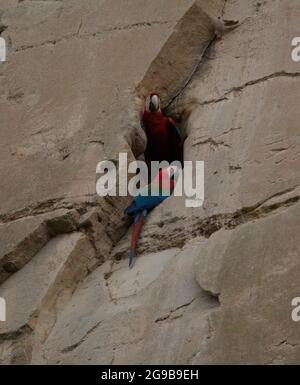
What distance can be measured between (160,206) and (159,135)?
0.93 meters

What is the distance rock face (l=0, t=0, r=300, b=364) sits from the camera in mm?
4602

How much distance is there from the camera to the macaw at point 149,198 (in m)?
5.30

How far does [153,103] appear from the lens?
5906 mm

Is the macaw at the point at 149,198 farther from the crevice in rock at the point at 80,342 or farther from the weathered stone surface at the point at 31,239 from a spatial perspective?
the crevice in rock at the point at 80,342

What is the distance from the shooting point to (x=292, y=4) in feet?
19.4

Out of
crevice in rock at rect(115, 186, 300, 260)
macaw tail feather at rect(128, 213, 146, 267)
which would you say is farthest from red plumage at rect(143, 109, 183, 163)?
crevice in rock at rect(115, 186, 300, 260)

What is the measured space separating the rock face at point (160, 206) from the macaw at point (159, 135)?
92 mm

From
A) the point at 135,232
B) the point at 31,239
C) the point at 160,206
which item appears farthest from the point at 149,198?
the point at 31,239

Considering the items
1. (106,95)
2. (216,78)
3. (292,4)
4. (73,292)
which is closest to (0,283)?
(73,292)

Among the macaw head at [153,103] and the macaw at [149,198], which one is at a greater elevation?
the macaw head at [153,103]

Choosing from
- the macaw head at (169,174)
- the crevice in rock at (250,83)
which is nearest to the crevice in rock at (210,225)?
the macaw head at (169,174)
